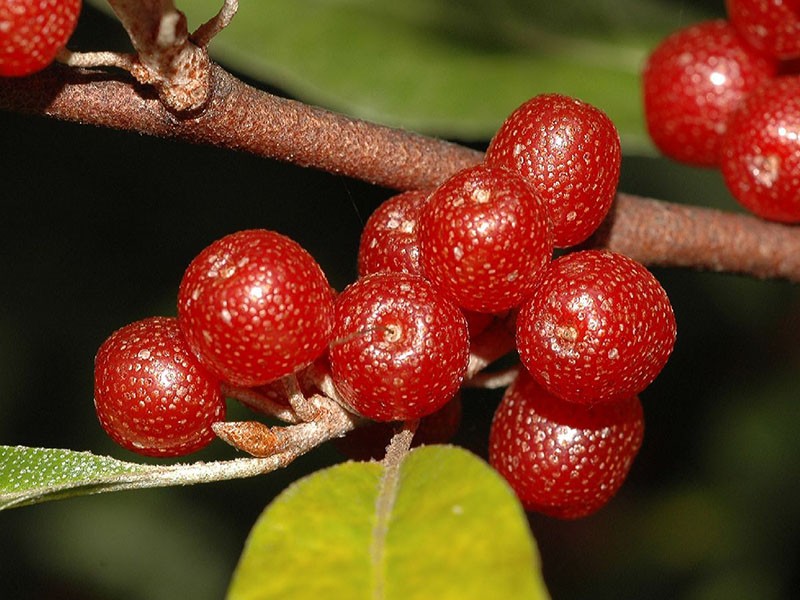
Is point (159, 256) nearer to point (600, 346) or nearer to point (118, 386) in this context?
point (118, 386)

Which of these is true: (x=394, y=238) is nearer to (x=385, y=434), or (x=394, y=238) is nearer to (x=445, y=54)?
(x=385, y=434)

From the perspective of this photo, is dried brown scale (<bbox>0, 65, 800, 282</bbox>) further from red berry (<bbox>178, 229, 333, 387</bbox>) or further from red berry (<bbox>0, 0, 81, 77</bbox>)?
red berry (<bbox>178, 229, 333, 387</bbox>)

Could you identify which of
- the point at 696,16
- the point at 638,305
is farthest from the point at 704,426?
the point at 638,305

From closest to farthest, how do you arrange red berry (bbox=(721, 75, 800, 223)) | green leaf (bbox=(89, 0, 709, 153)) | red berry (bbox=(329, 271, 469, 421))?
red berry (bbox=(329, 271, 469, 421)) → red berry (bbox=(721, 75, 800, 223)) → green leaf (bbox=(89, 0, 709, 153))

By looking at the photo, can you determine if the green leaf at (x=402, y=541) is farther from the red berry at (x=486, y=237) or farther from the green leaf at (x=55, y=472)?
the green leaf at (x=55, y=472)

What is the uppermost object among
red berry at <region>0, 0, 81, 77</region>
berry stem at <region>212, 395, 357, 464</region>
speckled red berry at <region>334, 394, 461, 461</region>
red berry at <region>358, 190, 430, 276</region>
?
red berry at <region>0, 0, 81, 77</region>

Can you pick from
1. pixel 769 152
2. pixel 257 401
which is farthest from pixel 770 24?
pixel 257 401

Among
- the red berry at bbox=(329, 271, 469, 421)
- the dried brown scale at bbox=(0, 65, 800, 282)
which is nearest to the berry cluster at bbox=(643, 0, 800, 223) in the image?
the dried brown scale at bbox=(0, 65, 800, 282)
